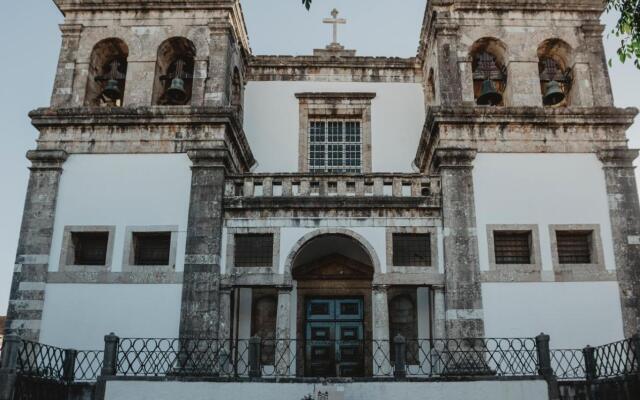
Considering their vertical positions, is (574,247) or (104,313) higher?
(574,247)

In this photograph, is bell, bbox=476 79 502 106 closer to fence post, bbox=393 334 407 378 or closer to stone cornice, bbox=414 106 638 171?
stone cornice, bbox=414 106 638 171

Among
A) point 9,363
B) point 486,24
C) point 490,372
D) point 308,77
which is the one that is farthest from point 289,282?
point 486,24

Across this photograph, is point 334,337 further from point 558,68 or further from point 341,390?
point 558,68

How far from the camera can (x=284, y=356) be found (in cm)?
1384

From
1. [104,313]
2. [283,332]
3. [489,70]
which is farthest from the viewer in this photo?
[489,70]

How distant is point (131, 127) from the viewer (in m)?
14.9

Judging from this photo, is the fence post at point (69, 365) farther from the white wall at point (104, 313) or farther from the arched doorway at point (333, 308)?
the arched doorway at point (333, 308)

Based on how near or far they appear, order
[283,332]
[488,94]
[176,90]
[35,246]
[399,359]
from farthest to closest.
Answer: [176,90] < [488,94] < [35,246] < [283,332] < [399,359]

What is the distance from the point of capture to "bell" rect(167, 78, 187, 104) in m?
14.9

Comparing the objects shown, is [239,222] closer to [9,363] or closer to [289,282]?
[289,282]

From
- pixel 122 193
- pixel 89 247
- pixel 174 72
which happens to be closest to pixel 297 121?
pixel 174 72

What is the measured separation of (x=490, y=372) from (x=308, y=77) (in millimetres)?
9767

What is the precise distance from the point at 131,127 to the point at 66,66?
249 centimetres

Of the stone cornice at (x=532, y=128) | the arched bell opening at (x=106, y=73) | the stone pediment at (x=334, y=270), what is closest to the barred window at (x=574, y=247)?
the stone cornice at (x=532, y=128)
